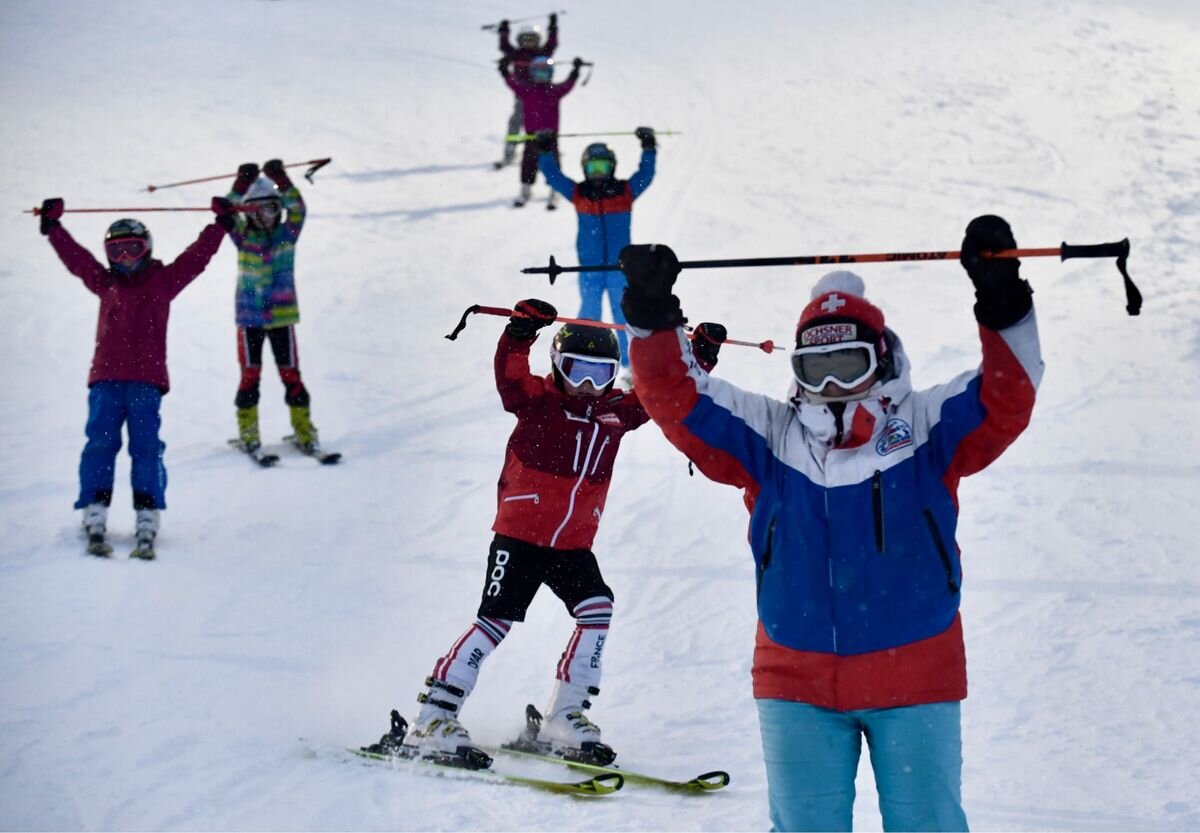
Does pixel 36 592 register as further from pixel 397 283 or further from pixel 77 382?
pixel 397 283

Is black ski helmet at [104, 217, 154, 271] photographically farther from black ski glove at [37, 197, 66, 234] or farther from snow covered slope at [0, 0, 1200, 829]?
snow covered slope at [0, 0, 1200, 829]

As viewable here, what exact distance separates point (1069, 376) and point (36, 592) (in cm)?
711

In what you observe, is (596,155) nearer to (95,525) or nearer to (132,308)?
(132,308)

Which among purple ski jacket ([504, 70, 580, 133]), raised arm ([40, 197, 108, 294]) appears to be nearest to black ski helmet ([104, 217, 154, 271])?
raised arm ([40, 197, 108, 294])

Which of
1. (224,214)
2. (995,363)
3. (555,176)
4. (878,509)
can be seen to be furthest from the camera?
(555,176)

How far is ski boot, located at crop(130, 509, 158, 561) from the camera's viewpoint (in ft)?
24.8

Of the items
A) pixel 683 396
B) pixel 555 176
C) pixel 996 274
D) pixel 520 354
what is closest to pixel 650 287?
pixel 683 396

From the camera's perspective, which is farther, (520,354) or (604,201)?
(604,201)

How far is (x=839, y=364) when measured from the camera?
3.53 metres

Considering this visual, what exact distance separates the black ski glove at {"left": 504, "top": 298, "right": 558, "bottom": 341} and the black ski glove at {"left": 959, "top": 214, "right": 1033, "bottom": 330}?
2044mm

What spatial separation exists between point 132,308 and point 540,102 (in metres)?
8.20

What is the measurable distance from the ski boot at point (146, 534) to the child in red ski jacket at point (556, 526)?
105 inches

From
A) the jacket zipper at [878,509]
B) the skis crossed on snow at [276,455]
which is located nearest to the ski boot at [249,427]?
the skis crossed on snow at [276,455]

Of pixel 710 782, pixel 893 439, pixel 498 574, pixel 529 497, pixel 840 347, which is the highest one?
pixel 840 347
